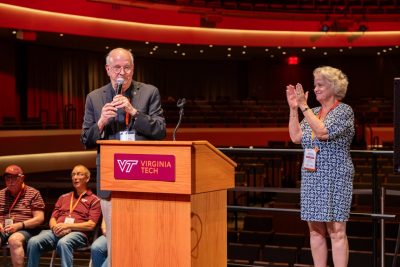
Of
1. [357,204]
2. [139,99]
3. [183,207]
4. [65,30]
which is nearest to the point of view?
[183,207]

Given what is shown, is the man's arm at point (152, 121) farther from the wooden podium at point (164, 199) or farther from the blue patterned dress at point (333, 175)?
the blue patterned dress at point (333, 175)

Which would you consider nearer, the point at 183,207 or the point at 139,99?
the point at 183,207

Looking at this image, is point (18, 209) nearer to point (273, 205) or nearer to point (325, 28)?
point (273, 205)

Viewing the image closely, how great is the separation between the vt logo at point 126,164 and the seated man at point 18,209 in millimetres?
2121

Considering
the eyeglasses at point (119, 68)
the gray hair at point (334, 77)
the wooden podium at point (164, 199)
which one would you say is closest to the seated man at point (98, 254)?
the wooden podium at point (164, 199)

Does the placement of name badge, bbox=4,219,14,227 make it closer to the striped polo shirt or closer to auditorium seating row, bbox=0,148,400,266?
the striped polo shirt

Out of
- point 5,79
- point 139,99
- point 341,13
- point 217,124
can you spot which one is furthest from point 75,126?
point 139,99

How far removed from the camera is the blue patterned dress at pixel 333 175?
361 centimetres

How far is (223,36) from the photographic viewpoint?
19438mm

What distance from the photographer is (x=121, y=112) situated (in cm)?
337

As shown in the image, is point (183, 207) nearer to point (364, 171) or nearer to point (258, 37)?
point (364, 171)

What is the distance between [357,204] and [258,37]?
40.0 feet

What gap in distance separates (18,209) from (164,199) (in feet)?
7.93

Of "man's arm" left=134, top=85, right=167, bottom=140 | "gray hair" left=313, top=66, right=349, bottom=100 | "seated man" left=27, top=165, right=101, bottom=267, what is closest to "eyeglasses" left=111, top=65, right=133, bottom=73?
"man's arm" left=134, top=85, right=167, bottom=140
